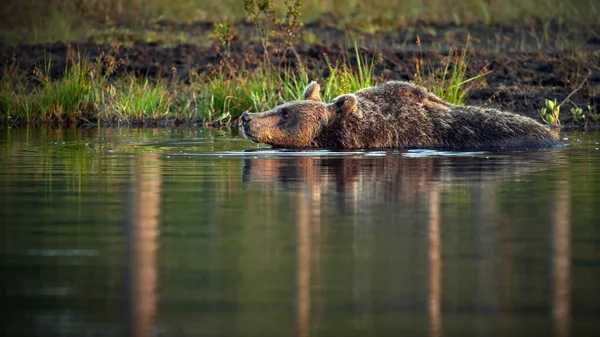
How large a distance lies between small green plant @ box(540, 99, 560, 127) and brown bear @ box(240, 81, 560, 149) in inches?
169

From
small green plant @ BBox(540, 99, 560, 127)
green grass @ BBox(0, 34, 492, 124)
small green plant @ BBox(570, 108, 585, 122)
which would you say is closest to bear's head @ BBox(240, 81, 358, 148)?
small green plant @ BBox(540, 99, 560, 127)

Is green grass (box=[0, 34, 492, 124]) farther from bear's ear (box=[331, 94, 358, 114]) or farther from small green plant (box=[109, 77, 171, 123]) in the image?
bear's ear (box=[331, 94, 358, 114])

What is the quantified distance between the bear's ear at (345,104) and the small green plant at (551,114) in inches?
212

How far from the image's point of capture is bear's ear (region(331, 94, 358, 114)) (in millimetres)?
15234

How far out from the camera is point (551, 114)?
20.7 meters

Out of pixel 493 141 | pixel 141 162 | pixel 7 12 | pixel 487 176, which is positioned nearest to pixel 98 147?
pixel 141 162

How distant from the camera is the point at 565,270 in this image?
22.4 ft

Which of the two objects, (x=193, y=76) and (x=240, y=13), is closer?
(x=193, y=76)

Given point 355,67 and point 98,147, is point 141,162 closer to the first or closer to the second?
point 98,147

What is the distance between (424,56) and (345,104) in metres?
11.1

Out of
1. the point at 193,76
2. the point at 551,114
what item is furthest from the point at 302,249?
the point at 193,76

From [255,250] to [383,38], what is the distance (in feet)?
76.8

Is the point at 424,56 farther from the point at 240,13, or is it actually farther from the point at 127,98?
the point at 240,13

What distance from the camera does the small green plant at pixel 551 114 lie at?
1981 centimetres
